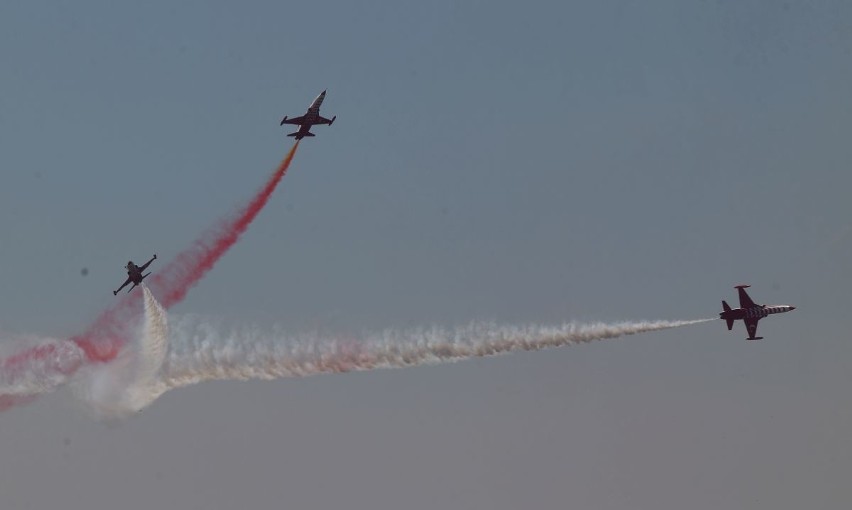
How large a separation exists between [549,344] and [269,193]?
25.0m

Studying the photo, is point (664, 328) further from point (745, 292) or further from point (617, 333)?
point (745, 292)

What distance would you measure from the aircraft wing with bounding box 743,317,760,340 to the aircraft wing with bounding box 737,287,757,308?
1.30m

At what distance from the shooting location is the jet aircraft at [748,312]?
78312 mm

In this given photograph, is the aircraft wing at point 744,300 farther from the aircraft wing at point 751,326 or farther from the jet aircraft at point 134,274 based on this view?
the jet aircraft at point 134,274

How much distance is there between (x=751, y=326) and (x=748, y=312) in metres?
1.87

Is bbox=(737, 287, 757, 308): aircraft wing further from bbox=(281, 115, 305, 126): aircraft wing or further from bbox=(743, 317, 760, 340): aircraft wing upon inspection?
bbox=(281, 115, 305, 126): aircraft wing

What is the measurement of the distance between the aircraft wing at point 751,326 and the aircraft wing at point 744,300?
1.30 meters

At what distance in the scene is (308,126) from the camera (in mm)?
77875

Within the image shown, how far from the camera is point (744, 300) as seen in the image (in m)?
82.4

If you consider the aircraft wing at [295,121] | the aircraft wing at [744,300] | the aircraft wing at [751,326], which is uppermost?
the aircraft wing at [295,121]

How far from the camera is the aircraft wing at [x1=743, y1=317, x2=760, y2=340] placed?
80.8 meters

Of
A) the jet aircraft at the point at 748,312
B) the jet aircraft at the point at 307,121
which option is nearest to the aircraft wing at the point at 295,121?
the jet aircraft at the point at 307,121

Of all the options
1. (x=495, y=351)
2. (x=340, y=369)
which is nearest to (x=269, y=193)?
(x=340, y=369)

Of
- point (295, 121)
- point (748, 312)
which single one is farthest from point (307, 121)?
point (748, 312)
